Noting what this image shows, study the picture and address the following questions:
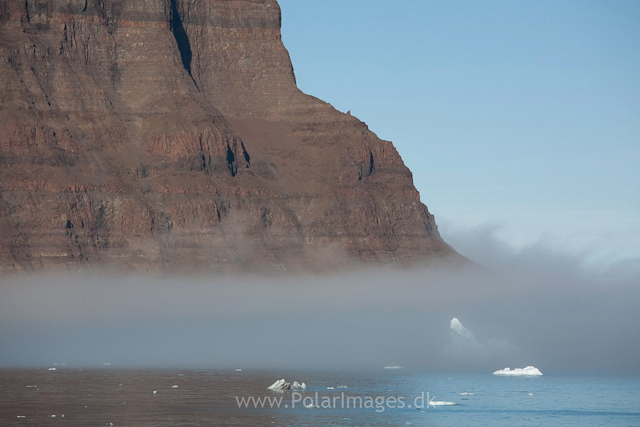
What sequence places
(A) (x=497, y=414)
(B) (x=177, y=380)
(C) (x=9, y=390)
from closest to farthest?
(A) (x=497, y=414) < (C) (x=9, y=390) < (B) (x=177, y=380)

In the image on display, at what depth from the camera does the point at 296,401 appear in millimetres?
125375

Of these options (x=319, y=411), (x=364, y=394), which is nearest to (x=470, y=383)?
(x=364, y=394)

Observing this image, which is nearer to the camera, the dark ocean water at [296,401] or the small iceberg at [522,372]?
the dark ocean water at [296,401]

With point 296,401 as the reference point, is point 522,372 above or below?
above

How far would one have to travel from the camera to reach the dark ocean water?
10781cm

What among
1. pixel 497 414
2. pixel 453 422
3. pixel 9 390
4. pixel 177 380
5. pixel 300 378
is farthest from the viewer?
pixel 300 378

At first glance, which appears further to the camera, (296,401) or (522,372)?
(522,372)

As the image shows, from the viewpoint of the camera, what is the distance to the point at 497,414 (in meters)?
120

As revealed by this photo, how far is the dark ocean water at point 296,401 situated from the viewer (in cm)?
10781

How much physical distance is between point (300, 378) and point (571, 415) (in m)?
57.2

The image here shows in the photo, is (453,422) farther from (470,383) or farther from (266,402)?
(470,383)

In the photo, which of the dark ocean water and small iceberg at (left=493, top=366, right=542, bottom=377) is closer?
the dark ocean water

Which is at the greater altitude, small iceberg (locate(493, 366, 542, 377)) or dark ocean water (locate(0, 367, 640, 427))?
small iceberg (locate(493, 366, 542, 377))

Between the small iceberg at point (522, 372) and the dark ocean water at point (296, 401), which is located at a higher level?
the small iceberg at point (522, 372)
